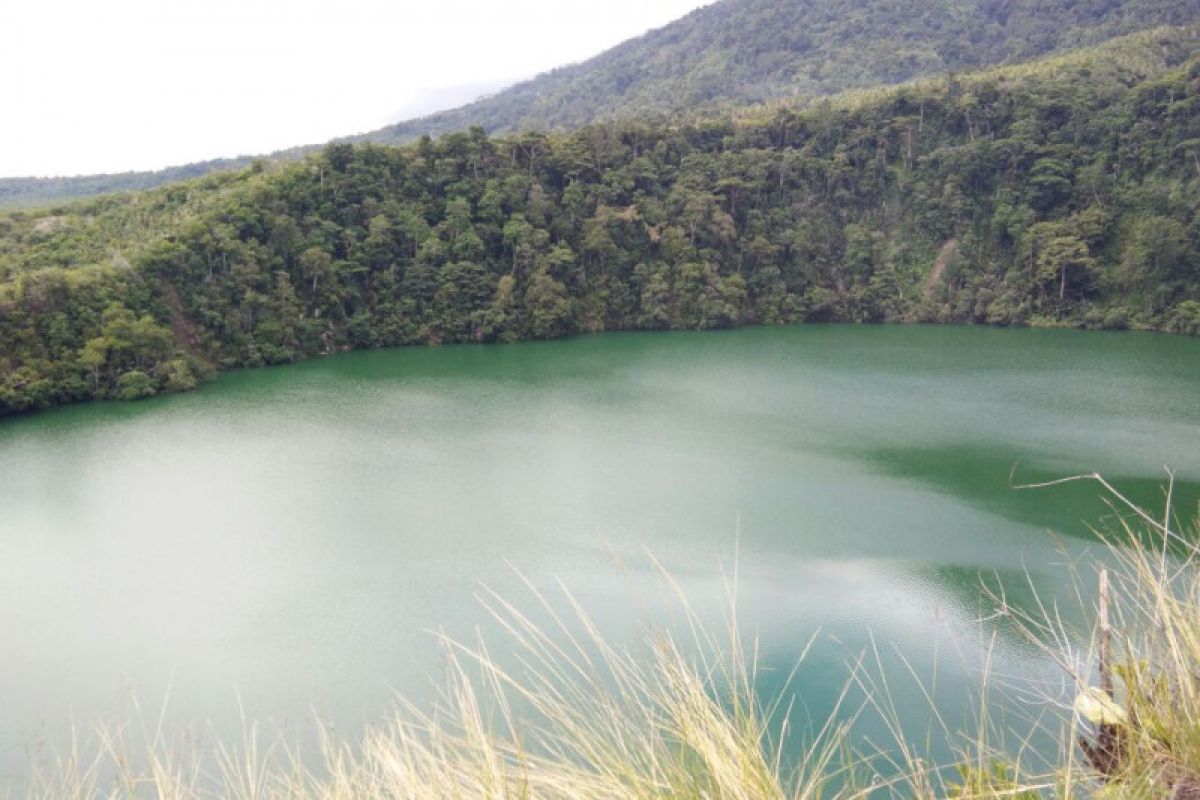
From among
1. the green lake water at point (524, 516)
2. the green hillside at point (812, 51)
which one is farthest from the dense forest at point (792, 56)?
the green lake water at point (524, 516)

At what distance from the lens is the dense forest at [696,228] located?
21703 millimetres

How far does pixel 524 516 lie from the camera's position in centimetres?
1045

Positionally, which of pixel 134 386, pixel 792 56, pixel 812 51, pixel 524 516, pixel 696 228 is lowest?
pixel 524 516

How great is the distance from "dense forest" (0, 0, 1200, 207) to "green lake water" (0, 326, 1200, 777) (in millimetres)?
29729

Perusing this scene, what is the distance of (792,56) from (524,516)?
182 feet

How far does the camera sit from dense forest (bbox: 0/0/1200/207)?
4725 cm

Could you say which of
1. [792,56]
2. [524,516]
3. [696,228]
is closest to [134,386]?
[524,516]

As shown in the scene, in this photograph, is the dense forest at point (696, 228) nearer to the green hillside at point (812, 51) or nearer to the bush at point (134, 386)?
the bush at point (134, 386)

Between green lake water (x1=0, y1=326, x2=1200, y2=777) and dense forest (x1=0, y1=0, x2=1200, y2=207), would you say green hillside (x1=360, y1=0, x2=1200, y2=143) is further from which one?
green lake water (x1=0, y1=326, x2=1200, y2=777)

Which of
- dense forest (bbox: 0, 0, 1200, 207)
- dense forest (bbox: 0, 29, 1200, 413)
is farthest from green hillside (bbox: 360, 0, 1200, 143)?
dense forest (bbox: 0, 29, 1200, 413)

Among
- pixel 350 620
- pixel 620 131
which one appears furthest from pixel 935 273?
pixel 350 620

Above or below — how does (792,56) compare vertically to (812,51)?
below

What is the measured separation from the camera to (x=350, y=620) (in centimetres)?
781

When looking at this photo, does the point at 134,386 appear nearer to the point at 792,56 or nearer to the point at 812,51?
the point at 792,56
